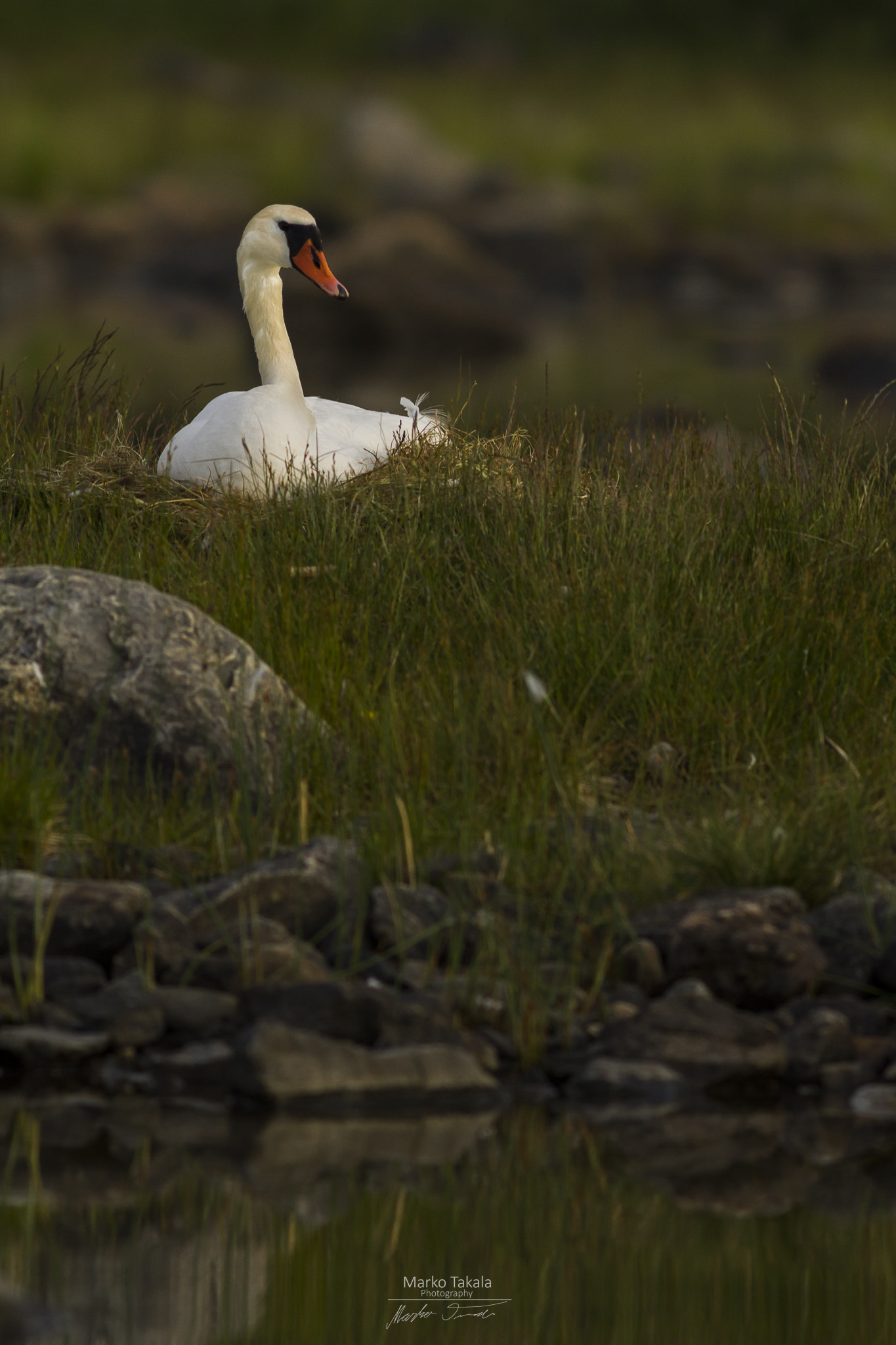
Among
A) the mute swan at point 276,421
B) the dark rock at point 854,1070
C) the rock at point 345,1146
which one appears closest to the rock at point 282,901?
the rock at point 345,1146

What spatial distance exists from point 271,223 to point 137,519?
1.95 metres

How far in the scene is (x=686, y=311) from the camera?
51.1 metres

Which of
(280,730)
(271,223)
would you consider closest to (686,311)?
(271,223)

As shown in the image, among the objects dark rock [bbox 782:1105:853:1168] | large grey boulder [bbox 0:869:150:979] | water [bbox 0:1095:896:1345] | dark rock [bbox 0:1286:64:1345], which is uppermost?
large grey boulder [bbox 0:869:150:979]

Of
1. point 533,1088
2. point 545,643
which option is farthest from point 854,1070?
point 545,643

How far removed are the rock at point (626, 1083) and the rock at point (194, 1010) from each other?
0.81m

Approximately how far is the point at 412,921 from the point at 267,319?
4689 mm

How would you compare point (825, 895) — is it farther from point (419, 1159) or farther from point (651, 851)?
point (419, 1159)

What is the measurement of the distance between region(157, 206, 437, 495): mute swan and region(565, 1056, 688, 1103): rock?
3.68 m

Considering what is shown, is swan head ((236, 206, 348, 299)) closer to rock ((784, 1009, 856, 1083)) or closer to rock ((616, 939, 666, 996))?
rock ((616, 939, 666, 996))

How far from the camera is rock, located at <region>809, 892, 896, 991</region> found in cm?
455

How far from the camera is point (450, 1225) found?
3.50 meters

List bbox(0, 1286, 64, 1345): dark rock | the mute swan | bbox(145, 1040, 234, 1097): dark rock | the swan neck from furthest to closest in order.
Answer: the swan neck < the mute swan < bbox(145, 1040, 234, 1097): dark rock < bbox(0, 1286, 64, 1345): dark rock

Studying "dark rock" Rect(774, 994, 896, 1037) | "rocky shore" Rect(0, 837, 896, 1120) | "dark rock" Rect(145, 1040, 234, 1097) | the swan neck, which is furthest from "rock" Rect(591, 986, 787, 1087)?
the swan neck
